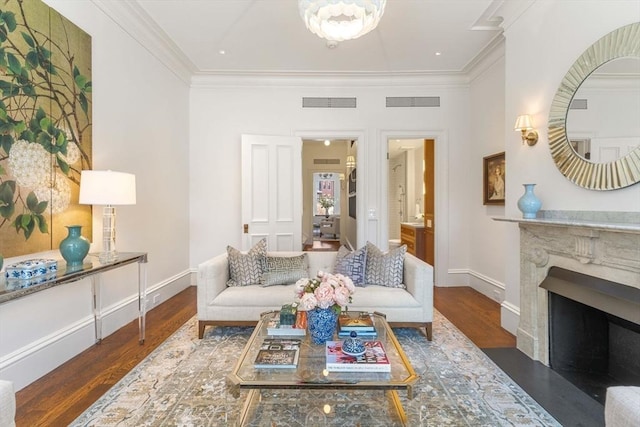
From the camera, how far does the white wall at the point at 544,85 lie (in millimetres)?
2240

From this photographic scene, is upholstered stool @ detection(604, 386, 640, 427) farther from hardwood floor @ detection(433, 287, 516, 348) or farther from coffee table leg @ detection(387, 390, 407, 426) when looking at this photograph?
hardwood floor @ detection(433, 287, 516, 348)

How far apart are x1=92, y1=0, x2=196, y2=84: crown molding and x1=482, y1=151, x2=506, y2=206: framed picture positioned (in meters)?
4.38

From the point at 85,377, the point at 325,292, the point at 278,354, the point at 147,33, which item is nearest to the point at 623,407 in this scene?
the point at 325,292

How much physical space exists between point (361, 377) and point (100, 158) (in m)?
3.05

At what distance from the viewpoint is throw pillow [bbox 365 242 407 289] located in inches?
136

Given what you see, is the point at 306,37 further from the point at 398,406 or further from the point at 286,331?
the point at 398,406

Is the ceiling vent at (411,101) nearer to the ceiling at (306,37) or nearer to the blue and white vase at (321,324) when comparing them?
the ceiling at (306,37)

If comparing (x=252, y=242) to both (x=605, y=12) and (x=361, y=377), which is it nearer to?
(x=361, y=377)

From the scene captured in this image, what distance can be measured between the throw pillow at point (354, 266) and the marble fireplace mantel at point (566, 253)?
1.44 m

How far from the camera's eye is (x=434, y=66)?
489 cm

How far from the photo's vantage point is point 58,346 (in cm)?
267

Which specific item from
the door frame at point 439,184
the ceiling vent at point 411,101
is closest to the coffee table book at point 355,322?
the door frame at point 439,184

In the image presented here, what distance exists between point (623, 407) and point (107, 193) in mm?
3284

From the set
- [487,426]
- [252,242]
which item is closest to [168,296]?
[252,242]
